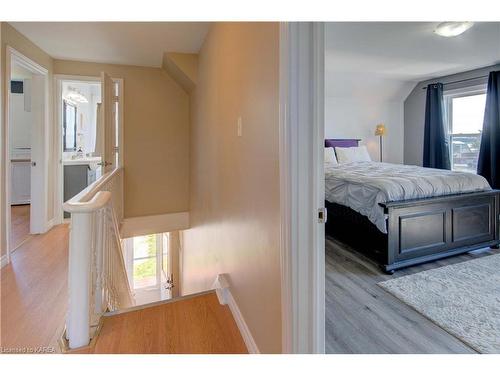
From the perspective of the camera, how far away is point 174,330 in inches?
70.4

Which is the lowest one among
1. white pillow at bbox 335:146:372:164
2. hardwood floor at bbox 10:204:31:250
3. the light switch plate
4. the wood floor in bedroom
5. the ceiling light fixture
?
the wood floor in bedroom

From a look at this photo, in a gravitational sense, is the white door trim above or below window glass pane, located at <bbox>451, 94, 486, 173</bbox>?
below

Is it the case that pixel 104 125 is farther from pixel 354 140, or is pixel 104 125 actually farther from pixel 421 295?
pixel 354 140

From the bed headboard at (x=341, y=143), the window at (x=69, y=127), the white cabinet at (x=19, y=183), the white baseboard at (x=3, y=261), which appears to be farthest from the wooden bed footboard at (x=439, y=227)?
the white cabinet at (x=19, y=183)

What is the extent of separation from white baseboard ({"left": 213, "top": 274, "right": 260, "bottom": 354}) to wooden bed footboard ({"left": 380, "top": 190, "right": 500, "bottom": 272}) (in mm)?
1564

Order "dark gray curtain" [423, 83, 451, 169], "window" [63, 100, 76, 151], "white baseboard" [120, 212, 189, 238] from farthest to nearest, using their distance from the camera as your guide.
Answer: "dark gray curtain" [423, 83, 451, 169] → "window" [63, 100, 76, 151] → "white baseboard" [120, 212, 189, 238]

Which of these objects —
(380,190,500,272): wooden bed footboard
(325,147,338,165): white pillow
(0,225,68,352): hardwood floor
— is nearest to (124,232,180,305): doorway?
(0,225,68,352): hardwood floor

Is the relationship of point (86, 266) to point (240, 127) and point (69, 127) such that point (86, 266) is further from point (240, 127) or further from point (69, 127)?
point (69, 127)

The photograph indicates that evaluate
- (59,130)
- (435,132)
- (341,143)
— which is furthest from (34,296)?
(435,132)

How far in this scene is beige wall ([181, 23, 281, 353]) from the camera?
51.5 inches

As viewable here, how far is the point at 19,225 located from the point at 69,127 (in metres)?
2.17

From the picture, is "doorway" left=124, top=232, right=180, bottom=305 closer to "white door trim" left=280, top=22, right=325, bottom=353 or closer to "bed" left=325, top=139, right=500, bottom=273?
"bed" left=325, top=139, right=500, bottom=273
